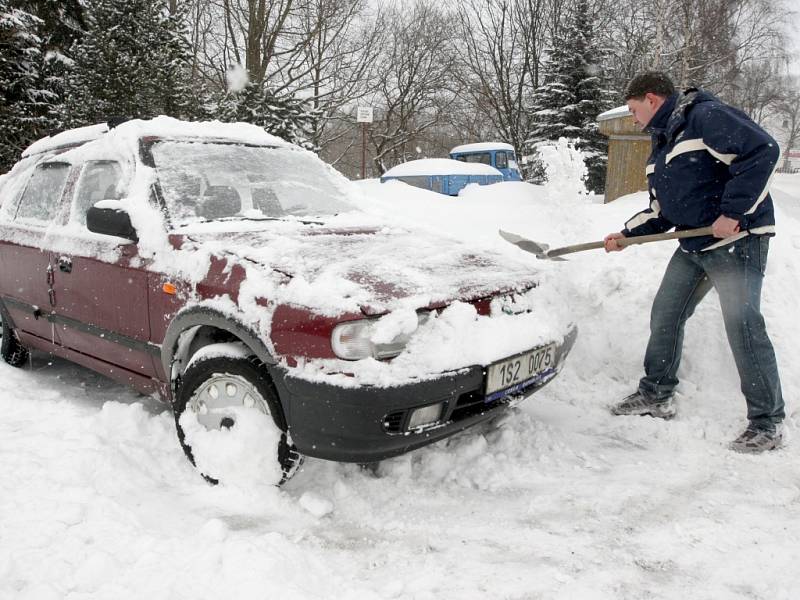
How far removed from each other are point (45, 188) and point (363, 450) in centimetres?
308

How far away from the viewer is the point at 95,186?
3.44 meters

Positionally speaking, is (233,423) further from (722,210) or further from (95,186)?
(722,210)

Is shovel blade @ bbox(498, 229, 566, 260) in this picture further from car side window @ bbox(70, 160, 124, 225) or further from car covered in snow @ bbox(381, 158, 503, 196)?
car covered in snow @ bbox(381, 158, 503, 196)

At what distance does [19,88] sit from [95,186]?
11911 mm

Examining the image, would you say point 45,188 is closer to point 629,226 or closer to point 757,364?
point 629,226

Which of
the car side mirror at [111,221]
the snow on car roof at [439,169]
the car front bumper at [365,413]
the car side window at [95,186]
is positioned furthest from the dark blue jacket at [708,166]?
the snow on car roof at [439,169]

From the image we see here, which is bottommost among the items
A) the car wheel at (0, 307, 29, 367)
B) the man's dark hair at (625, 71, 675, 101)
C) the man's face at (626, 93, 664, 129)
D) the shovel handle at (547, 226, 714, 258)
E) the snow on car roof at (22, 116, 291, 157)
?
the car wheel at (0, 307, 29, 367)

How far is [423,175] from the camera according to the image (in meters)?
17.9

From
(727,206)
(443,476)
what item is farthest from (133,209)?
(727,206)

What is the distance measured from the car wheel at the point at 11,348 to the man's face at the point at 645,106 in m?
4.37

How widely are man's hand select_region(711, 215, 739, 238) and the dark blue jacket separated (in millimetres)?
26

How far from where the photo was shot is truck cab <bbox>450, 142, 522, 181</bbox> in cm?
2109

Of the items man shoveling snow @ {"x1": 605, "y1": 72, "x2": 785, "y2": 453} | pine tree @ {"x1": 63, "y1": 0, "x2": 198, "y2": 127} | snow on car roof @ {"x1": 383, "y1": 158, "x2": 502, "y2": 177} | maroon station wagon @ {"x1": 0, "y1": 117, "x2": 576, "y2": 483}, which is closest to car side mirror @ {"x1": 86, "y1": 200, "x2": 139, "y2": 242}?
maroon station wagon @ {"x1": 0, "y1": 117, "x2": 576, "y2": 483}

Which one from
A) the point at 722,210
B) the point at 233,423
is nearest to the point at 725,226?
the point at 722,210
